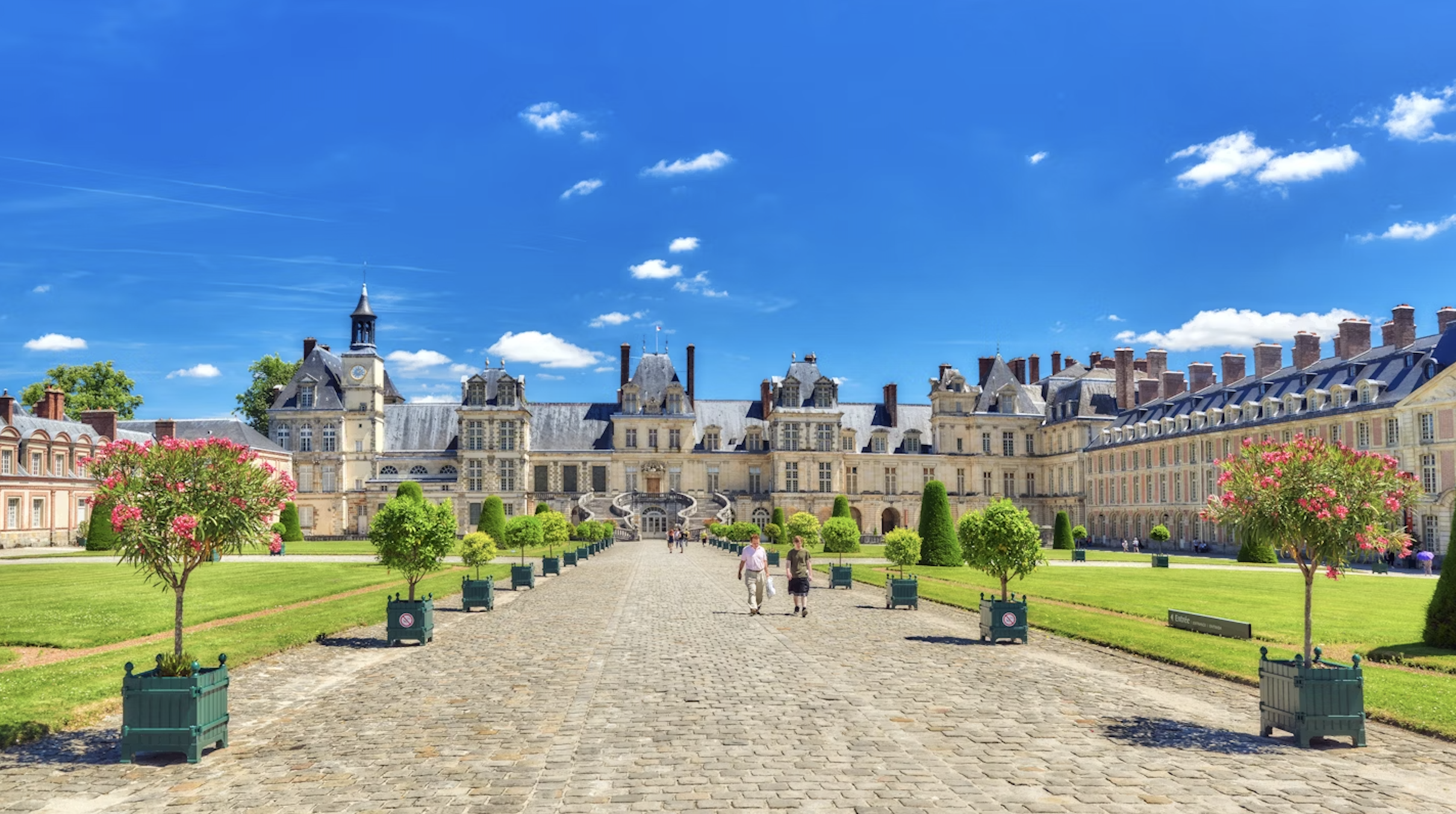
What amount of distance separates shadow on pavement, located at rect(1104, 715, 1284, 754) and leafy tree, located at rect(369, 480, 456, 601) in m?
14.3

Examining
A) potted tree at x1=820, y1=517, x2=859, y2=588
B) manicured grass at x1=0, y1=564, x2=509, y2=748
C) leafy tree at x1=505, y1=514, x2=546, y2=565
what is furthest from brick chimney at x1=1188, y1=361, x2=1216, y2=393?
manicured grass at x1=0, y1=564, x2=509, y2=748

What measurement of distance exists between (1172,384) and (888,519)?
25.7 m

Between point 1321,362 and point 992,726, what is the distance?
6087cm

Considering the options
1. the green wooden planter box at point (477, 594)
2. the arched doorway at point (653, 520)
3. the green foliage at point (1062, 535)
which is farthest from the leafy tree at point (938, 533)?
the arched doorway at point (653, 520)

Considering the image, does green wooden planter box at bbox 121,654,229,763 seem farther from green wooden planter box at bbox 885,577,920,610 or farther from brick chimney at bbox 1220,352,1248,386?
brick chimney at bbox 1220,352,1248,386

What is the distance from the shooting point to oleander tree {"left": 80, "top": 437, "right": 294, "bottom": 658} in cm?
1163

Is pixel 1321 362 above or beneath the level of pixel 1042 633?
above

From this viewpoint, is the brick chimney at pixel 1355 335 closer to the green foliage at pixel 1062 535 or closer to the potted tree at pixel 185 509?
the green foliage at pixel 1062 535

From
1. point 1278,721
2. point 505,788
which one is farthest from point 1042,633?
point 505,788

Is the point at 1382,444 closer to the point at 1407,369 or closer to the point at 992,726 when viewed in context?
the point at 1407,369

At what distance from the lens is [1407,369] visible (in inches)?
2099

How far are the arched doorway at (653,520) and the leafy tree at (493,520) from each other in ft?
84.1

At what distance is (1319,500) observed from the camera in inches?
493

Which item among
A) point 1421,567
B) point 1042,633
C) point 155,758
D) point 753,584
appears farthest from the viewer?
point 1421,567
